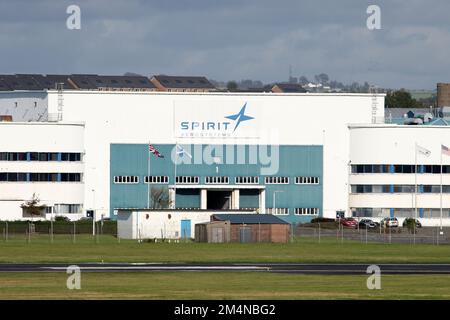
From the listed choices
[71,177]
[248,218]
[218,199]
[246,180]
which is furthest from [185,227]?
[218,199]

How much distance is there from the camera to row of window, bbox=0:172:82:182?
162 m

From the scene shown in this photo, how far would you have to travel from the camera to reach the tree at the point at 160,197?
6536 inches

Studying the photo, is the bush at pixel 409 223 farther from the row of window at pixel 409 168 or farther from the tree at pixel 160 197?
the tree at pixel 160 197

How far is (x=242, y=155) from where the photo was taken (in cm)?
17038

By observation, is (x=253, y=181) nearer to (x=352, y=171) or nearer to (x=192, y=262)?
(x=352, y=171)

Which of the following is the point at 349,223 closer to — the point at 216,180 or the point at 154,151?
the point at 216,180

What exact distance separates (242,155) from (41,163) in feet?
90.2

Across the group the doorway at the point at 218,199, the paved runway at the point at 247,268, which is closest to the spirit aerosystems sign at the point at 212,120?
the doorway at the point at 218,199

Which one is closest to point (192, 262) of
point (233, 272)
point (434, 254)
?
point (233, 272)

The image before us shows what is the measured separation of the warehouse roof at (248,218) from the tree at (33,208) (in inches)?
1417

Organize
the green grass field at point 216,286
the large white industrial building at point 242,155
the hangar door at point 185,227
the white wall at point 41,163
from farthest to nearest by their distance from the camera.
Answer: the large white industrial building at point 242,155
the white wall at point 41,163
the hangar door at point 185,227
the green grass field at point 216,286

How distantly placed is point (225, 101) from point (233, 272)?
93.7m

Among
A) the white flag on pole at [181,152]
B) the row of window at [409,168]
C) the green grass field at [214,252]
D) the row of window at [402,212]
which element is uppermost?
the white flag on pole at [181,152]

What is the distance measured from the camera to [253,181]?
170625mm
